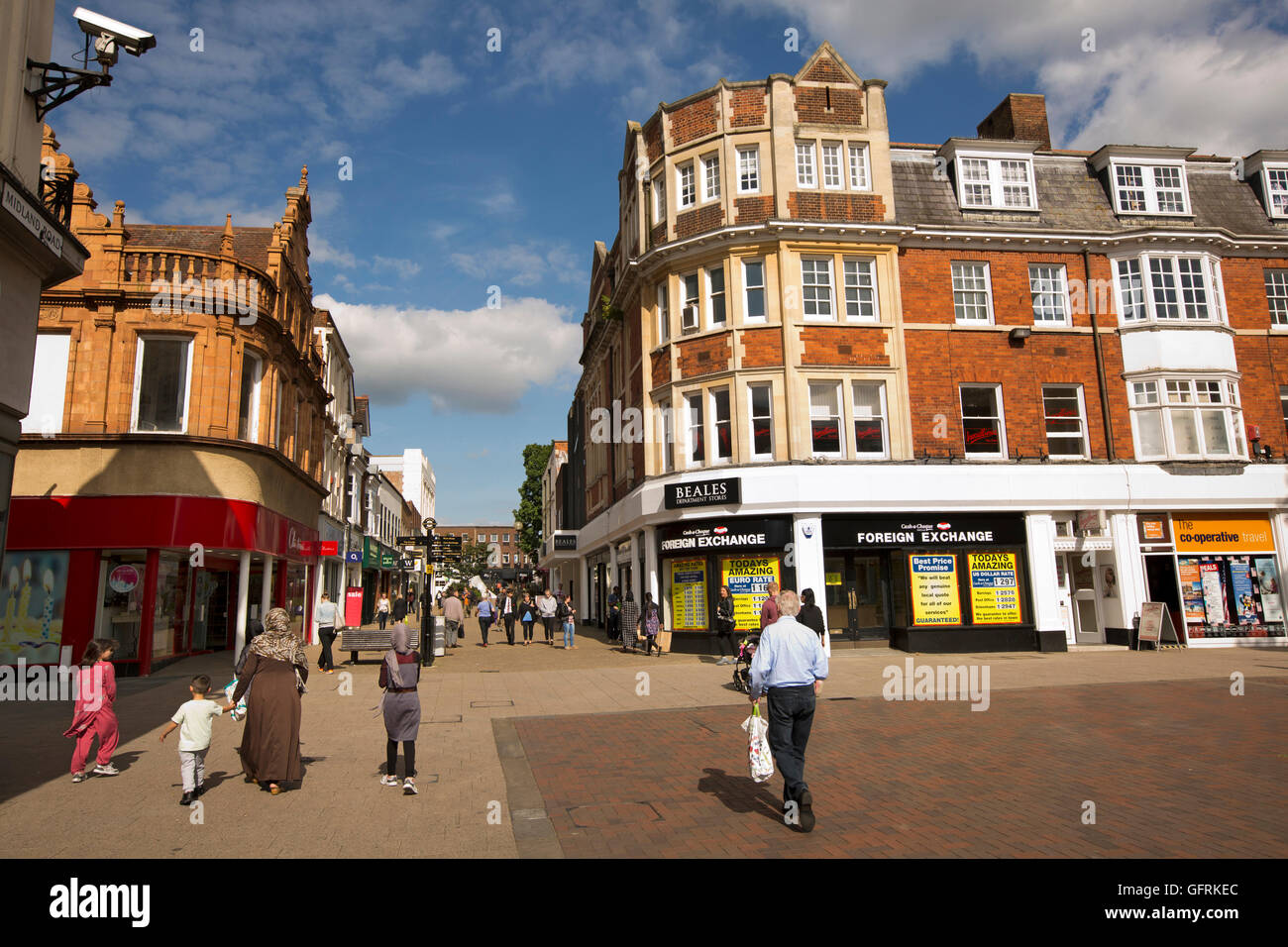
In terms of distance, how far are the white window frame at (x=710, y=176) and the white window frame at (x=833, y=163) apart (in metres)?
2.85

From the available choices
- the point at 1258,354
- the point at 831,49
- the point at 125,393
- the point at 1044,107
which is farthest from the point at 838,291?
the point at 125,393

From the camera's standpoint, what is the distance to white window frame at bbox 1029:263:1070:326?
21859mm

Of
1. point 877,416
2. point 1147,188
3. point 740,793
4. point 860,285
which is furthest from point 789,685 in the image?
point 1147,188

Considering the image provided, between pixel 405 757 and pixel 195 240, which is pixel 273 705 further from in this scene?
pixel 195 240

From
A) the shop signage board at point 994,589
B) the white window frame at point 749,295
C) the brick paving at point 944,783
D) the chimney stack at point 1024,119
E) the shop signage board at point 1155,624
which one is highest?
the chimney stack at point 1024,119

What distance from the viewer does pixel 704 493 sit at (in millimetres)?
20156

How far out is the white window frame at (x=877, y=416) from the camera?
20.5 metres

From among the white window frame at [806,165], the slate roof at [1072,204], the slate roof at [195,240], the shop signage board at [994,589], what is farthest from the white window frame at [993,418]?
the slate roof at [195,240]

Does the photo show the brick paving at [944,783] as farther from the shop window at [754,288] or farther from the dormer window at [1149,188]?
the dormer window at [1149,188]

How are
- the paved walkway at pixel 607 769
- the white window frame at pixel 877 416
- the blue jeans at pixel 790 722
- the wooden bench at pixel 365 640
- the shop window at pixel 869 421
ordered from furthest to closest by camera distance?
the shop window at pixel 869 421 < the white window frame at pixel 877 416 < the wooden bench at pixel 365 640 < the blue jeans at pixel 790 722 < the paved walkway at pixel 607 769

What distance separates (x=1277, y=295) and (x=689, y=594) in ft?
64.5

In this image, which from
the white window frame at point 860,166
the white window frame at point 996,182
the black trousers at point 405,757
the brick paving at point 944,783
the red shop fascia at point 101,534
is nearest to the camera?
the brick paving at point 944,783

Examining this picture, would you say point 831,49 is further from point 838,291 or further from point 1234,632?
point 1234,632

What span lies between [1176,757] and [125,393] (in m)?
20.6
